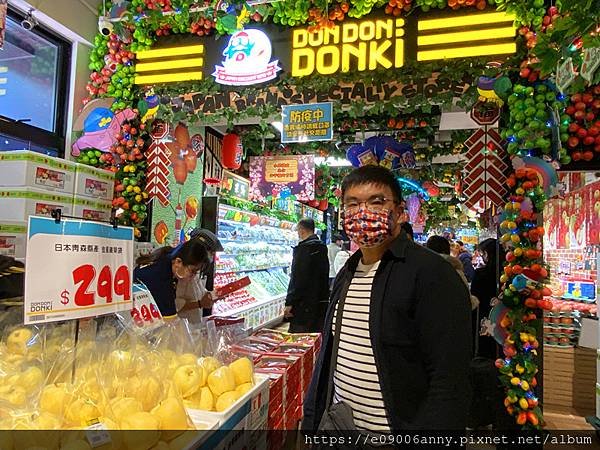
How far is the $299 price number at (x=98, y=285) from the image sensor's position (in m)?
1.71

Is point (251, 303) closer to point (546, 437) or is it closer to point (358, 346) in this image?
point (546, 437)

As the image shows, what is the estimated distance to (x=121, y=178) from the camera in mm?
4973

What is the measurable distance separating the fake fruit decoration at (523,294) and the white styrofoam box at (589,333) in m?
1.55

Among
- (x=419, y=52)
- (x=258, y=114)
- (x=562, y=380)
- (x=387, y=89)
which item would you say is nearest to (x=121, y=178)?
(x=258, y=114)

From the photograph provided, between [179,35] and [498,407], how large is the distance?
16.9 ft

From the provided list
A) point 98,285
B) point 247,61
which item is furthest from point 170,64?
point 98,285

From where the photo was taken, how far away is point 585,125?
3.78 meters

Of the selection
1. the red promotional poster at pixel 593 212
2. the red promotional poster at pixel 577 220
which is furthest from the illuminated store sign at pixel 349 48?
the red promotional poster at pixel 577 220

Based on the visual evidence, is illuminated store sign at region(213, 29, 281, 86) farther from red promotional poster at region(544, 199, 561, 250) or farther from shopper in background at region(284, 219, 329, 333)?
red promotional poster at region(544, 199, 561, 250)

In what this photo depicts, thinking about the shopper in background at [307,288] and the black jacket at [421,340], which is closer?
the black jacket at [421,340]

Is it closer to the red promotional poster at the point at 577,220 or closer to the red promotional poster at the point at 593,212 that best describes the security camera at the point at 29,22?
the red promotional poster at the point at 593,212

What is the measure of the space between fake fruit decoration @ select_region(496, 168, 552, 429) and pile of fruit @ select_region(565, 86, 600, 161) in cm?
56

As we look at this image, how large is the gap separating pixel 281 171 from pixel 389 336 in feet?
21.0

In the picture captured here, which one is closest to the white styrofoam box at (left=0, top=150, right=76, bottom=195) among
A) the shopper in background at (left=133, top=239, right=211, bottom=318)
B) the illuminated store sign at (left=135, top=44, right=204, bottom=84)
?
the shopper in background at (left=133, top=239, right=211, bottom=318)
